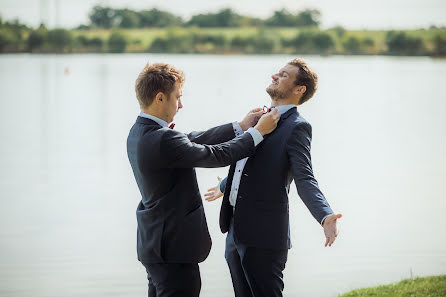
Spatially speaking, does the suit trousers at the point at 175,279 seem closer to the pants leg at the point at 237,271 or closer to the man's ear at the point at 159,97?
the pants leg at the point at 237,271

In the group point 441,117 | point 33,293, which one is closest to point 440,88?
point 441,117

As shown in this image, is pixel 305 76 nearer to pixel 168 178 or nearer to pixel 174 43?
pixel 168 178

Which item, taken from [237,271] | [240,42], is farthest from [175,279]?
[240,42]

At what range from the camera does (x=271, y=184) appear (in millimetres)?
3617

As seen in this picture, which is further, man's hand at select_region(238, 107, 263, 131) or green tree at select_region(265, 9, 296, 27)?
green tree at select_region(265, 9, 296, 27)

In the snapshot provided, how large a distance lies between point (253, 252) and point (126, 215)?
21.4 feet

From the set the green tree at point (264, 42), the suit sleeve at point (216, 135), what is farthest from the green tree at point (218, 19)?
the suit sleeve at point (216, 135)

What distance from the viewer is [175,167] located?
11.1 ft

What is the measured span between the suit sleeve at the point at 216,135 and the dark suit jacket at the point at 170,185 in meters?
0.38

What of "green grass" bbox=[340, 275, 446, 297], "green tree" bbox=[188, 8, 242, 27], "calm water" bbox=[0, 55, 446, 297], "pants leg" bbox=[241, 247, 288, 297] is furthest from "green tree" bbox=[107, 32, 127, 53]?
"pants leg" bbox=[241, 247, 288, 297]

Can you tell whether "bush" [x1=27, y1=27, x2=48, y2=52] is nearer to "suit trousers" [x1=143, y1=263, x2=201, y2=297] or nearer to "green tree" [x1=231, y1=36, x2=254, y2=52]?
"green tree" [x1=231, y1=36, x2=254, y2=52]

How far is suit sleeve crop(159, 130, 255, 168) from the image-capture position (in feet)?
10.9

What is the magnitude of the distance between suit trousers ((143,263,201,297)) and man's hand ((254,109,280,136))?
29.4 inches

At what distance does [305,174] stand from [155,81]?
87cm
